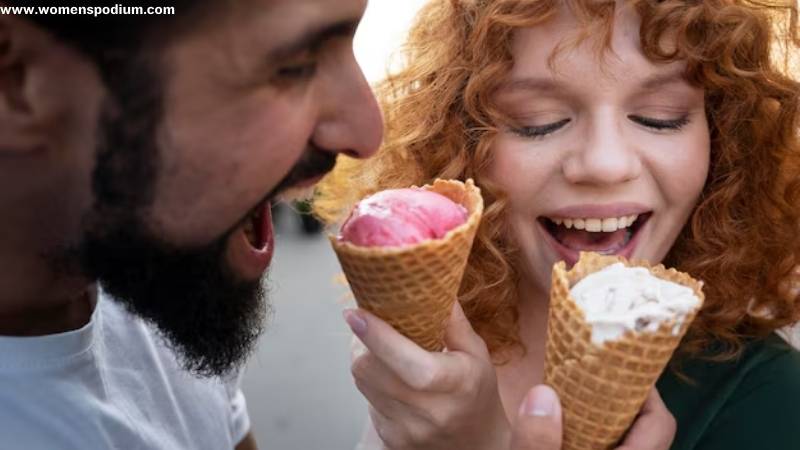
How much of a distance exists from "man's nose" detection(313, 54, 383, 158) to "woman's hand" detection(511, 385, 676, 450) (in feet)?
2.15

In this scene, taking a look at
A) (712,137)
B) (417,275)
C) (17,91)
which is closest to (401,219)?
(417,275)

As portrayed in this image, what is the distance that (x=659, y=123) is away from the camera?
7.09ft

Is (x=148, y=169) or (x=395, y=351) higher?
(x=148, y=169)

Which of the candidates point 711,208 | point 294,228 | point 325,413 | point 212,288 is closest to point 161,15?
point 212,288

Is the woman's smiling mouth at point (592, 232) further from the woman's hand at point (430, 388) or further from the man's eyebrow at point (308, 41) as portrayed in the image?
the man's eyebrow at point (308, 41)

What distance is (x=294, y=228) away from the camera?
36.0 feet

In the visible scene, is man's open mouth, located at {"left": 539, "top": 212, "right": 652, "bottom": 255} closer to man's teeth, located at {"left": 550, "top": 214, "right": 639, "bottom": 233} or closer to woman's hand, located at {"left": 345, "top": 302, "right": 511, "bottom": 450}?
man's teeth, located at {"left": 550, "top": 214, "right": 639, "bottom": 233}

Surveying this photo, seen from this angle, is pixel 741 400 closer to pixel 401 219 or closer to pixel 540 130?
pixel 540 130

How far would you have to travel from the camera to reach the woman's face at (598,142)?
211 centimetres

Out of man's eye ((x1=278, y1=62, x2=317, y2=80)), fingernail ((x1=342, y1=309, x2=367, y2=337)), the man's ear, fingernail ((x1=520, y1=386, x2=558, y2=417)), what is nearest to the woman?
fingernail ((x1=342, y1=309, x2=367, y2=337))

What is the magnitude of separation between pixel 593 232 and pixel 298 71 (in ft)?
3.40

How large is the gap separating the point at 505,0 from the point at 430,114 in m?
0.45

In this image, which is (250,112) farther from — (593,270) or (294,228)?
(294,228)

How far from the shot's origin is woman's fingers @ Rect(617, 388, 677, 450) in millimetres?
1838
